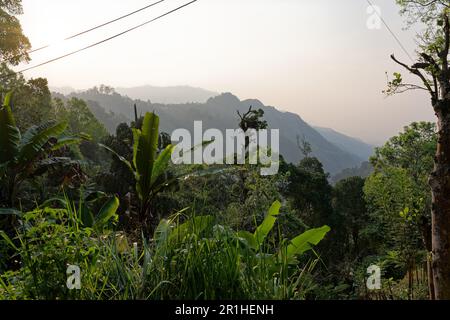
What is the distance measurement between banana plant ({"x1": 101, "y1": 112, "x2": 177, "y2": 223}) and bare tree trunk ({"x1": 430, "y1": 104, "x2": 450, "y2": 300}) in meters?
3.01

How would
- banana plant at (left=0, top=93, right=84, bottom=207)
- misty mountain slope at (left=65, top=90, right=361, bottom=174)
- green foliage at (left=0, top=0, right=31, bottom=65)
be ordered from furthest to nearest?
misty mountain slope at (left=65, top=90, right=361, bottom=174), green foliage at (left=0, top=0, right=31, bottom=65), banana plant at (left=0, top=93, right=84, bottom=207)

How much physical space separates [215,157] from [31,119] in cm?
717

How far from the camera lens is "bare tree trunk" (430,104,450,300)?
3.04 m

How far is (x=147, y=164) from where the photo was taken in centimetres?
526

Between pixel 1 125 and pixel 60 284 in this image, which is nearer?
pixel 60 284

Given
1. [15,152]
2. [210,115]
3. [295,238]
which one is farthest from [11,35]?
[210,115]

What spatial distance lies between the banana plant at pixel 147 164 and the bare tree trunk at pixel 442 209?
3012 millimetres

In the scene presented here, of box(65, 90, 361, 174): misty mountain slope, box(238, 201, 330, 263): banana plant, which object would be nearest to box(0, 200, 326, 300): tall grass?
box(238, 201, 330, 263): banana plant

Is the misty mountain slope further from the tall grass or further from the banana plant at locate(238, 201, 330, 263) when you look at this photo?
the tall grass

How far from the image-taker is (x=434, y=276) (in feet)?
10.2

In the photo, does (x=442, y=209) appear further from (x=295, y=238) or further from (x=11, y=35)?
(x=11, y=35)

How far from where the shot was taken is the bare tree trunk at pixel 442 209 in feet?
9.98
